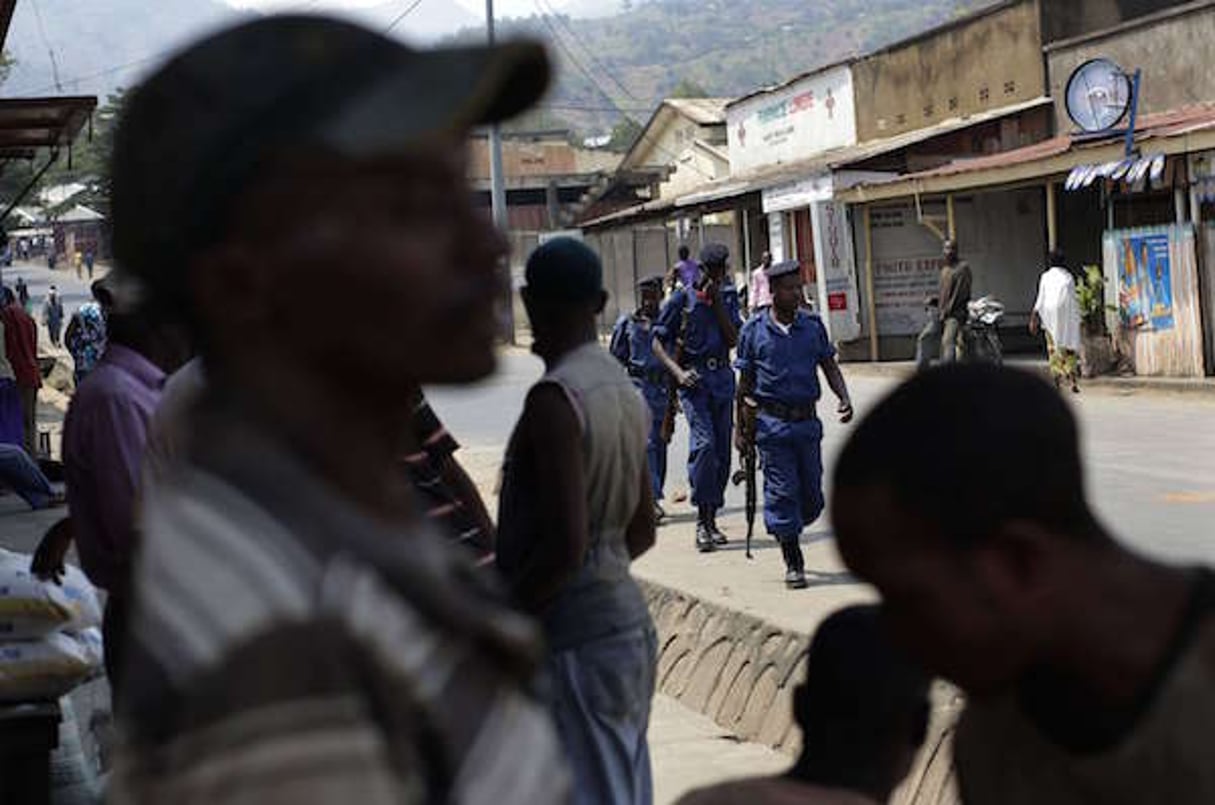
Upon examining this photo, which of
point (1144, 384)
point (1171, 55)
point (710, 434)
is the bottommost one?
point (1144, 384)

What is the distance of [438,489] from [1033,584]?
97.3 inches

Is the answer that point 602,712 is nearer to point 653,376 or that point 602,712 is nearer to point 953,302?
point 653,376

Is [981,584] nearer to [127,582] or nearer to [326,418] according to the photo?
[326,418]

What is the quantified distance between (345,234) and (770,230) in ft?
101

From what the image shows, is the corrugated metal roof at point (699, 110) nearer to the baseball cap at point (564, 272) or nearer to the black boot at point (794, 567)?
the black boot at point (794, 567)

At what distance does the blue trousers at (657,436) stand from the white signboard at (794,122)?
20987 mm

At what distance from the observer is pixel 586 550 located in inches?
154

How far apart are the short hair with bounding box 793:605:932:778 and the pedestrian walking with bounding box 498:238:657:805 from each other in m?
1.60

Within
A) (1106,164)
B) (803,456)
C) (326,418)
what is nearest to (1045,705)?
(326,418)

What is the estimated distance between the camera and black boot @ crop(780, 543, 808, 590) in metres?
9.48

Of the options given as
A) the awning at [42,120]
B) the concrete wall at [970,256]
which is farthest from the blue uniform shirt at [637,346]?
the concrete wall at [970,256]

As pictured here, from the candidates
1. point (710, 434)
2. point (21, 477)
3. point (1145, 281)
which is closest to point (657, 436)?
point (710, 434)

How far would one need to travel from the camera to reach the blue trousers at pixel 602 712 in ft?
13.1

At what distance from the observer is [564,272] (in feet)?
13.5
